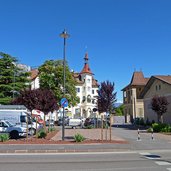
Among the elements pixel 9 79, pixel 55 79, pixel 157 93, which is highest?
pixel 55 79

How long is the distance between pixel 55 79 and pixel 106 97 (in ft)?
105

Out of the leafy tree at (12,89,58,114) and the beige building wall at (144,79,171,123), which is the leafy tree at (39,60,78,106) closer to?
the beige building wall at (144,79,171,123)

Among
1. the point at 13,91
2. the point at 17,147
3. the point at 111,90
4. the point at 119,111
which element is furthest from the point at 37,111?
the point at 119,111

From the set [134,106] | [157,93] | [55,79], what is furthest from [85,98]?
[157,93]

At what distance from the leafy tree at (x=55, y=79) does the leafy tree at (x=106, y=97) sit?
2856 centimetres

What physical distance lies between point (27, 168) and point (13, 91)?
44890 millimetres

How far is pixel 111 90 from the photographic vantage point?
1261 inches

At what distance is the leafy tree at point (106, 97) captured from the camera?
31.8 meters

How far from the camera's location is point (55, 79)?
63.8 metres

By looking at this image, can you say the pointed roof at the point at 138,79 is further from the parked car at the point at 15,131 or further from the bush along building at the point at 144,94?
the parked car at the point at 15,131

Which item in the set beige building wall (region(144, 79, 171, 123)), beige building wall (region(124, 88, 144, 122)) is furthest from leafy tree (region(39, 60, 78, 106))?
beige building wall (region(144, 79, 171, 123))

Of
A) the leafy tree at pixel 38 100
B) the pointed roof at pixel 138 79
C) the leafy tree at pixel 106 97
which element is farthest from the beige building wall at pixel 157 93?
the pointed roof at pixel 138 79

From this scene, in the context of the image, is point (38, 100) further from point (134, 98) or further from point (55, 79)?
point (134, 98)

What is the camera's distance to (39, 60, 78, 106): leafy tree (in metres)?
62.9
